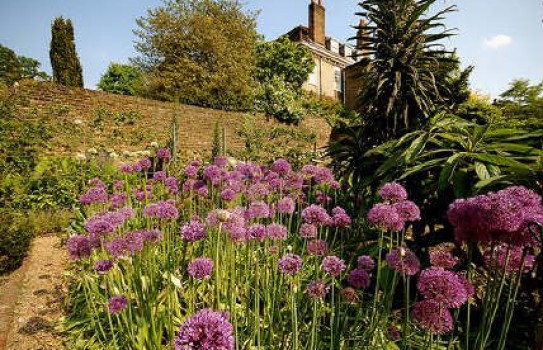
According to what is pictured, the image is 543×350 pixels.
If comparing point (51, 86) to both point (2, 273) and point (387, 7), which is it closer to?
point (2, 273)

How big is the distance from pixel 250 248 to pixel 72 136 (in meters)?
8.15

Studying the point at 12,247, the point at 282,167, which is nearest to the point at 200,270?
the point at 282,167

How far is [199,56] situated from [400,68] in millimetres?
14654

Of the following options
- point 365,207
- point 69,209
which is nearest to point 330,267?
point 365,207

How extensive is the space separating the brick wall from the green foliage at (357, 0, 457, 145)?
7841 millimetres

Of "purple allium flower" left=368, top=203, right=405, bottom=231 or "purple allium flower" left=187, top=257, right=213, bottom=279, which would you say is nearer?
"purple allium flower" left=368, top=203, right=405, bottom=231

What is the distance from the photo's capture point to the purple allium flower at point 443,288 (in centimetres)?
96

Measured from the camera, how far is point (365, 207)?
9.38 ft

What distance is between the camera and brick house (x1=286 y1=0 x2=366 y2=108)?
2317 cm

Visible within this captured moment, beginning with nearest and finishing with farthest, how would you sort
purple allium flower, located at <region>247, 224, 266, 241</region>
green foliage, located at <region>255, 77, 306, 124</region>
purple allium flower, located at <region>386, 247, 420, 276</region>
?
purple allium flower, located at <region>386, 247, 420, 276</region>, purple allium flower, located at <region>247, 224, 266, 241</region>, green foliage, located at <region>255, 77, 306, 124</region>

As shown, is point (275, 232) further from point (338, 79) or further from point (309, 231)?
point (338, 79)

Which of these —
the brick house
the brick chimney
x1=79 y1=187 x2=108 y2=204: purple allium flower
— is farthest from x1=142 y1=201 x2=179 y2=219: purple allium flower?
the brick chimney

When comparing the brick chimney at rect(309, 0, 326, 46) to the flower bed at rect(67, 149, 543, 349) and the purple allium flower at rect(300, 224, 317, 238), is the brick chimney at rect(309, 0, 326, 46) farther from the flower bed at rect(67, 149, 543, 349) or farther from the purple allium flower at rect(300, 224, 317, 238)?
the purple allium flower at rect(300, 224, 317, 238)

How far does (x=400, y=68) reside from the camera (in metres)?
2.84
